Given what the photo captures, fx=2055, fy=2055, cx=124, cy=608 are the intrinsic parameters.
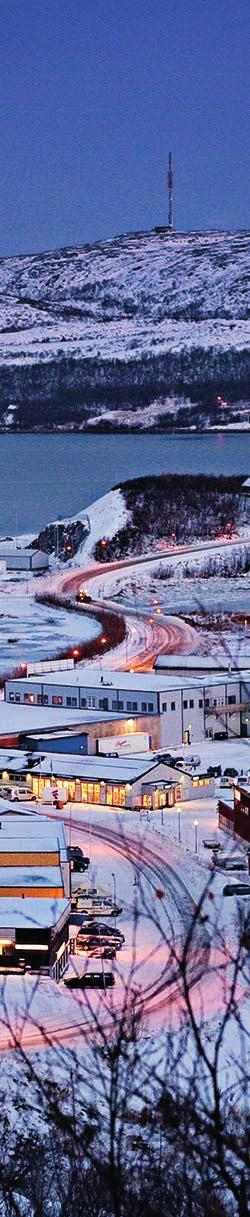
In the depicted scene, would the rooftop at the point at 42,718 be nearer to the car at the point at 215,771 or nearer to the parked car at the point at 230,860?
the car at the point at 215,771

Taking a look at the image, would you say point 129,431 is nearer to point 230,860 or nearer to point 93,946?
point 230,860

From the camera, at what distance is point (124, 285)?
58.9 meters

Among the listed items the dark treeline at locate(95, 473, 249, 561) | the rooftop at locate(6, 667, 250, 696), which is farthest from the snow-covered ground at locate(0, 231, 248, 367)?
the rooftop at locate(6, 667, 250, 696)

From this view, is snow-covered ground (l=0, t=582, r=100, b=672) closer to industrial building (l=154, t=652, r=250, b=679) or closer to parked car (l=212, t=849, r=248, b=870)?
industrial building (l=154, t=652, r=250, b=679)

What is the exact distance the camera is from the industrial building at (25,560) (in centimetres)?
1939

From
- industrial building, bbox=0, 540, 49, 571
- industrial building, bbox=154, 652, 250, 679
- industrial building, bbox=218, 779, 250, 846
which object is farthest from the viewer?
industrial building, bbox=0, 540, 49, 571

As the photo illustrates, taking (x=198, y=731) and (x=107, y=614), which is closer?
(x=198, y=731)

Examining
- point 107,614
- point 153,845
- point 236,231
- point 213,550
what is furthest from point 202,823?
point 236,231

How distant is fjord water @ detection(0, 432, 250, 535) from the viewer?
27.3 meters

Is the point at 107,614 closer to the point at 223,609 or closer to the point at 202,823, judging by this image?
the point at 223,609

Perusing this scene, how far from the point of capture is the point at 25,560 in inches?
766

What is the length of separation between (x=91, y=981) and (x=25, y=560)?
46.0ft

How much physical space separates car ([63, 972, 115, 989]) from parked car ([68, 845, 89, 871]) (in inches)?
47.6

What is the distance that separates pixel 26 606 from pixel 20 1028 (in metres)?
11.1
